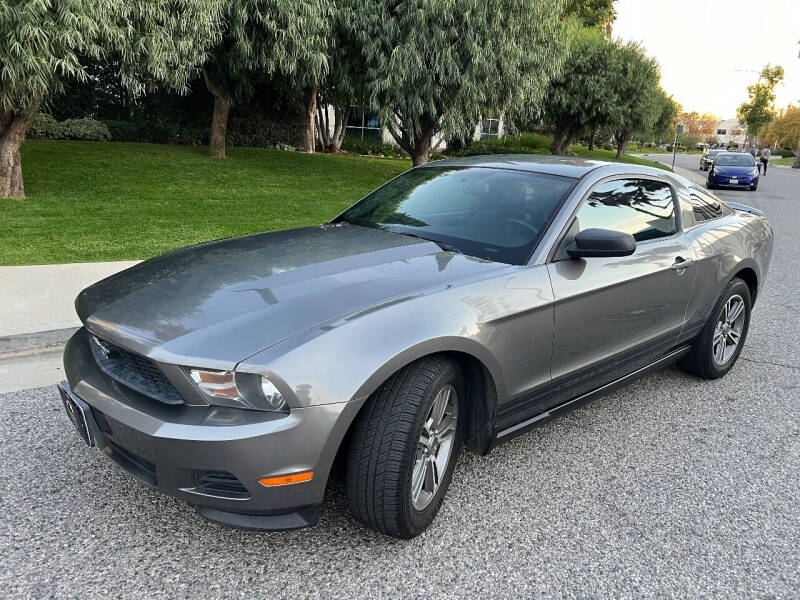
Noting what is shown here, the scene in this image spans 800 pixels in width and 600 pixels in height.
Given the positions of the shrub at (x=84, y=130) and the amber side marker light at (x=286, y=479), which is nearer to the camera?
the amber side marker light at (x=286, y=479)

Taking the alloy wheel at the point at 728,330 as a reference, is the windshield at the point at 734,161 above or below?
above

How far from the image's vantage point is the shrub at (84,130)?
2084 centimetres

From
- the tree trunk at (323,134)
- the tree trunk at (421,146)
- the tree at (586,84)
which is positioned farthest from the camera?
the tree trunk at (323,134)

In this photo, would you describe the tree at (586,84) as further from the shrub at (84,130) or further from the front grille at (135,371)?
the front grille at (135,371)

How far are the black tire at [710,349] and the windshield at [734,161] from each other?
2343cm

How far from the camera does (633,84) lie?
91.7 feet

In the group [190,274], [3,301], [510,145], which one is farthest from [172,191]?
[510,145]

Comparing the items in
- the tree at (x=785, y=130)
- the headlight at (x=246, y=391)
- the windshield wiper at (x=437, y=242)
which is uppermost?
the tree at (x=785, y=130)

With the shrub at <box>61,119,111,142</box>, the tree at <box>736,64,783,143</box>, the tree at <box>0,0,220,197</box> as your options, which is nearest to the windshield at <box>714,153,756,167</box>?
the tree at <box>0,0,220,197</box>

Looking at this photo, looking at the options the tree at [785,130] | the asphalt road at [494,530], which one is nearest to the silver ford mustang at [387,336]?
the asphalt road at [494,530]

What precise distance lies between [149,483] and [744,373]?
4321 millimetres

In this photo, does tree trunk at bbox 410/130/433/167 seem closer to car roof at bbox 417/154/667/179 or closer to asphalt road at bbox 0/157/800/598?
car roof at bbox 417/154/667/179

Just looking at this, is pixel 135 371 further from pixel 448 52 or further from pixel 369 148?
pixel 369 148

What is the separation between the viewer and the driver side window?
11.5ft
